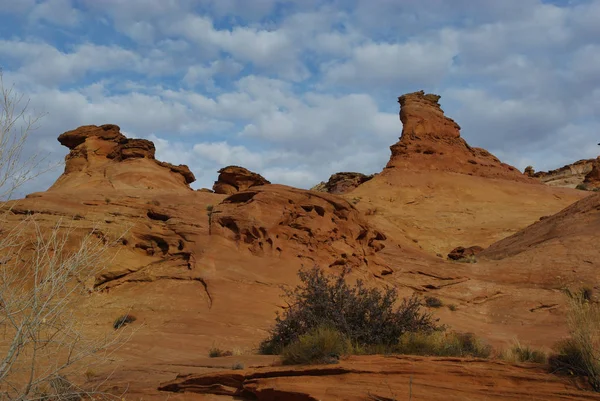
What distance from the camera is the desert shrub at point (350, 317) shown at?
24.4 ft

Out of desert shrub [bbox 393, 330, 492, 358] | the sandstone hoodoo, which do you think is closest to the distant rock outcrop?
the sandstone hoodoo

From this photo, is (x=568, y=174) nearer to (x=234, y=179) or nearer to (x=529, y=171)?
(x=529, y=171)

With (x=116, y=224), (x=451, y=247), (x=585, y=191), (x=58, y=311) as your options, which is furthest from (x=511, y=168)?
(x=58, y=311)

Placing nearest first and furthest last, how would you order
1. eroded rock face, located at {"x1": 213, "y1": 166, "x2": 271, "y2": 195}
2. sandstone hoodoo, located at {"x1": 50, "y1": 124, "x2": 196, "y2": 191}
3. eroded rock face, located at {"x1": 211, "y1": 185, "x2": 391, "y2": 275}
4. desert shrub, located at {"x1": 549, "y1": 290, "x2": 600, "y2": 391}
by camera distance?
desert shrub, located at {"x1": 549, "y1": 290, "x2": 600, "y2": 391} < eroded rock face, located at {"x1": 211, "y1": 185, "x2": 391, "y2": 275} < sandstone hoodoo, located at {"x1": 50, "y1": 124, "x2": 196, "y2": 191} < eroded rock face, located at {"x1": 213, "y1": 166, "x2": 271, "y2": 195}

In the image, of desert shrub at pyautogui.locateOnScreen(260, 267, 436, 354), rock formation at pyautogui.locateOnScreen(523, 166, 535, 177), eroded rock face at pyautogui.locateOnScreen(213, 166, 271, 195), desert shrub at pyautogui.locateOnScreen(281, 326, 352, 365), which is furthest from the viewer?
rock formation at pyautogui.locateOnScreen(523, 166, 535, 177)

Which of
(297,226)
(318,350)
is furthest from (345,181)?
(318,350)

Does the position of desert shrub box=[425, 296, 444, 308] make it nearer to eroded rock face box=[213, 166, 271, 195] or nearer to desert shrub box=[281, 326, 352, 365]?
desert shrub box=[281, 326, 352, 365]

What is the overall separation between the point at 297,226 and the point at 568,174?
64.2 metres

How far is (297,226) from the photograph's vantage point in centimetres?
1672

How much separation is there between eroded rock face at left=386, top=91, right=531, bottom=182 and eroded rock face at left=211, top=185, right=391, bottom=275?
29.9m

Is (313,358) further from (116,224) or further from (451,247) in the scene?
(451,247)

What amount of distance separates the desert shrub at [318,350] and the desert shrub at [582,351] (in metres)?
2.49

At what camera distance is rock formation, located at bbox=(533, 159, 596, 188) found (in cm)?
6425

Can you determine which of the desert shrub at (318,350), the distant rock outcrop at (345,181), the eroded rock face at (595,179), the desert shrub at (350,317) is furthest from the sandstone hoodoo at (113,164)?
the eroded rock face at (595,179)
